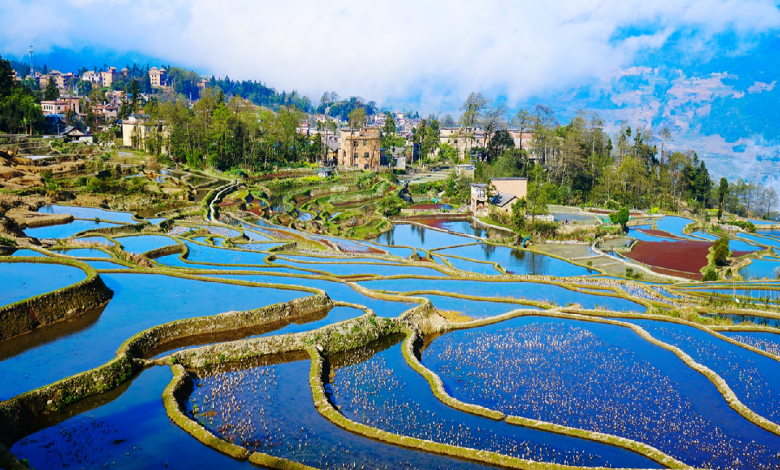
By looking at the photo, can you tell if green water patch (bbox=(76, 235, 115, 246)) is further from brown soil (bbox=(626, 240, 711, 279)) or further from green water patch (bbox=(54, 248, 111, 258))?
brown soil (bbox=(626, 240, 711, 279))

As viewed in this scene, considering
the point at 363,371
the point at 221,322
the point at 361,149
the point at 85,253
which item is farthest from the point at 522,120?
the point at 363,371

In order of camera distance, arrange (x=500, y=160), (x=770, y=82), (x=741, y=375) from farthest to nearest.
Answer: (x=770, y=82) < (x=500, y=160) < (x=741, y=375)

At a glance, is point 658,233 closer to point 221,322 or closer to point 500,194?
point 500,194

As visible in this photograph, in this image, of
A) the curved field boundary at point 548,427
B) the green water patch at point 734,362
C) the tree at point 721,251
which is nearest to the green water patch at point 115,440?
the curved field boundary at point 548,427

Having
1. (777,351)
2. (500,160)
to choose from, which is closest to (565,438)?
(777,351)

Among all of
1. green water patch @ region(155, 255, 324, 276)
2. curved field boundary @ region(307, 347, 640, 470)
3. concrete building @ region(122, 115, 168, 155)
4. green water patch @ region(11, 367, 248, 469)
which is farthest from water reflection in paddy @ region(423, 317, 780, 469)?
concrete building @ region(122, 115, 168, 155)

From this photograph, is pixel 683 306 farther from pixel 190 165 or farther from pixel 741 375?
pixel 190 165
